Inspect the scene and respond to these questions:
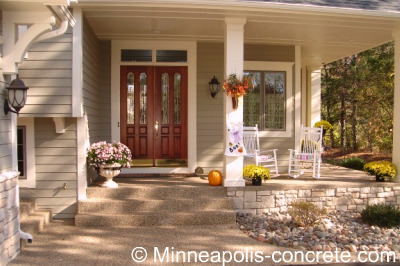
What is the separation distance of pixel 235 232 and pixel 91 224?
6.23 ft

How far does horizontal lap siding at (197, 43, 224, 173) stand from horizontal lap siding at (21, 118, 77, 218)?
2.42 m

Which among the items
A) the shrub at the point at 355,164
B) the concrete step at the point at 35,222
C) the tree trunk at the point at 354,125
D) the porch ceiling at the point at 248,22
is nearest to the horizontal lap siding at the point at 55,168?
the concrete step at the point at 35,222

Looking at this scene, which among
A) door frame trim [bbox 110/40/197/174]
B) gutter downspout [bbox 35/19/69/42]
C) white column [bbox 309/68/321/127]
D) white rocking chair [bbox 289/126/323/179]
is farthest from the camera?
white column [bbox 309/68/321/127]

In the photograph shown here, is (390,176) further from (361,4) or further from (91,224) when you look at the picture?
(91,224)

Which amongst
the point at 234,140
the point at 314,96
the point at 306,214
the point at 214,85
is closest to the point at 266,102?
the point at 214,85

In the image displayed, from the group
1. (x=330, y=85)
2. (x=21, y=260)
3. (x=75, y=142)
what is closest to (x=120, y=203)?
(x=75, y=142)

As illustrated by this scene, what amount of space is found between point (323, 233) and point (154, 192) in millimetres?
2367

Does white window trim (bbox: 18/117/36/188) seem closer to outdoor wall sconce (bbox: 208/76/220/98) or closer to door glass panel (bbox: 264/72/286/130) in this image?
outdoor wall sconce (bbox: 208/76/220/98)

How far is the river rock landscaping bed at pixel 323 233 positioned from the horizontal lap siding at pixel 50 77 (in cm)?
297

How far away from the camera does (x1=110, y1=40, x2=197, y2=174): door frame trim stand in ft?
21.5

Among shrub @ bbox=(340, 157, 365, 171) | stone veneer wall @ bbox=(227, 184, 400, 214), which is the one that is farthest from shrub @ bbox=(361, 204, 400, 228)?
shrub @ bbox=(340, 157, 365, 171)

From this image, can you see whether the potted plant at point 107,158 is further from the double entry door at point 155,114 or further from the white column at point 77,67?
the double entry door at point 155,114

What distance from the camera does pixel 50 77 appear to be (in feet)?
16.2

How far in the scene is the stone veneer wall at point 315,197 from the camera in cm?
527
